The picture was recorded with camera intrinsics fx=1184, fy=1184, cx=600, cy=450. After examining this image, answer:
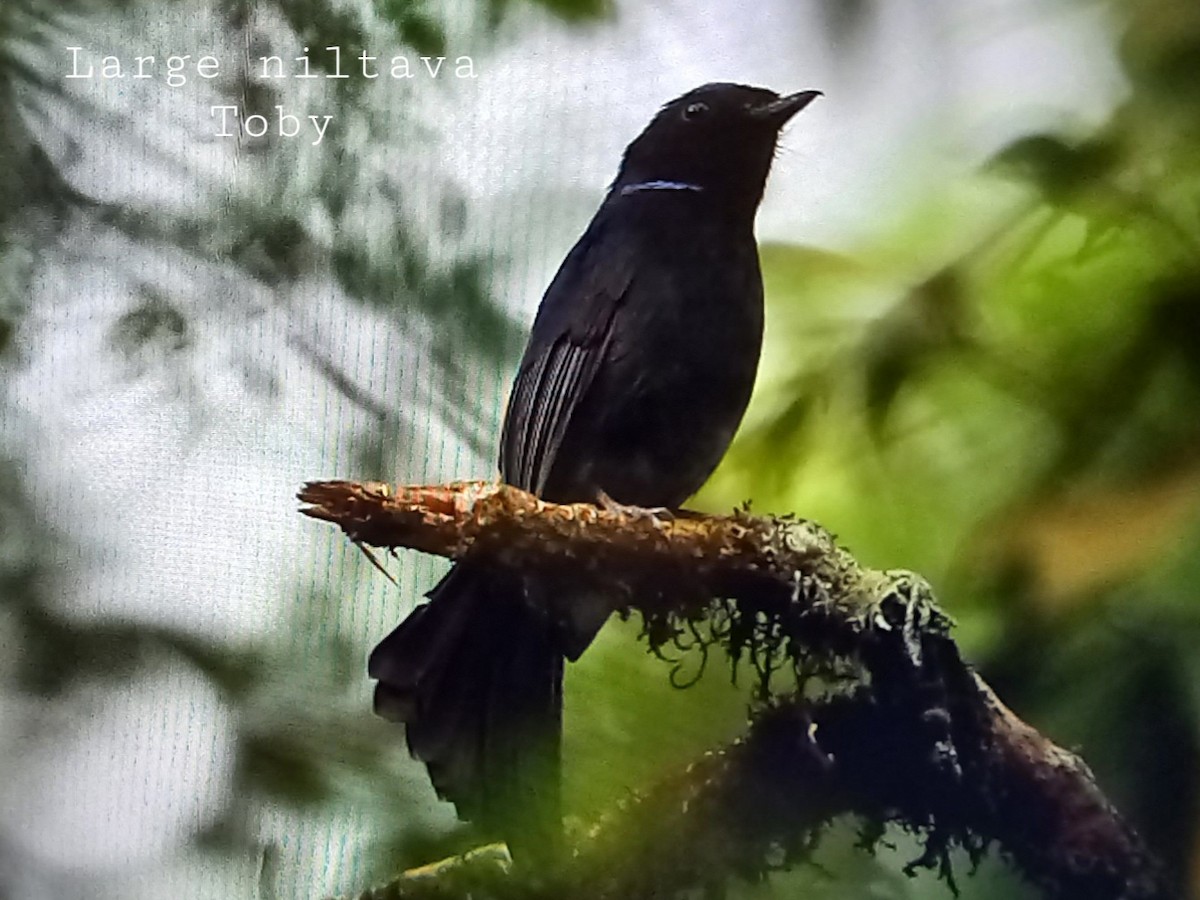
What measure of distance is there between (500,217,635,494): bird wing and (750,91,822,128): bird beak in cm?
20

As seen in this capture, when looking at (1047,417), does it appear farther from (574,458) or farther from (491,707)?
(491,707)

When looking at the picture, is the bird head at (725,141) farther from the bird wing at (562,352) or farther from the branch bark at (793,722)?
the branch bark at (793,722)

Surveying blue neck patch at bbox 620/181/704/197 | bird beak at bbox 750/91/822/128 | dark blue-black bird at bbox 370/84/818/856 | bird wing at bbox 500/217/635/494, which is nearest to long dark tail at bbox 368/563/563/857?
dark blue-black bird at bbox 370/84/818/856

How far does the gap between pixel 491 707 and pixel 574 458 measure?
267mm

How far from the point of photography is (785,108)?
125 cm

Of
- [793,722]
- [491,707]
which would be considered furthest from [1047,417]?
[491,707]

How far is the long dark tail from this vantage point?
1.21 metres

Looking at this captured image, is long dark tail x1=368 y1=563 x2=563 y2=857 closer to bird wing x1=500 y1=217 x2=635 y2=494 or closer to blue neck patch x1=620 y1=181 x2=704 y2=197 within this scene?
bird wing x1=500 y1=217 x2=635 y2=494

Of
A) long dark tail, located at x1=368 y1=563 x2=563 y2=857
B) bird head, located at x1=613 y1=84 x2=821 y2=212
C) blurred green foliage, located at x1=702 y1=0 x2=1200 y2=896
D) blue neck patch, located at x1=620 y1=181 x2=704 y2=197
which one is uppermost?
bird head, located at x1=613 y1=84 x2=821 y2=212

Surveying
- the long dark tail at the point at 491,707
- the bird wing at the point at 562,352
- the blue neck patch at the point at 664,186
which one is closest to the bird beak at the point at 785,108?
the blue neck patch at the point at 664,186

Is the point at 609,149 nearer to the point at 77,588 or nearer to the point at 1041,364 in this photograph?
the point at 1041,364

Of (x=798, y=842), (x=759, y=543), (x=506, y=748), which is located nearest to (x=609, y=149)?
(x=759, y=543)

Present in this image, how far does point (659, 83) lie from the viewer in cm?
126

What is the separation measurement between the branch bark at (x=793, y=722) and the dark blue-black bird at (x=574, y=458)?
4cm
